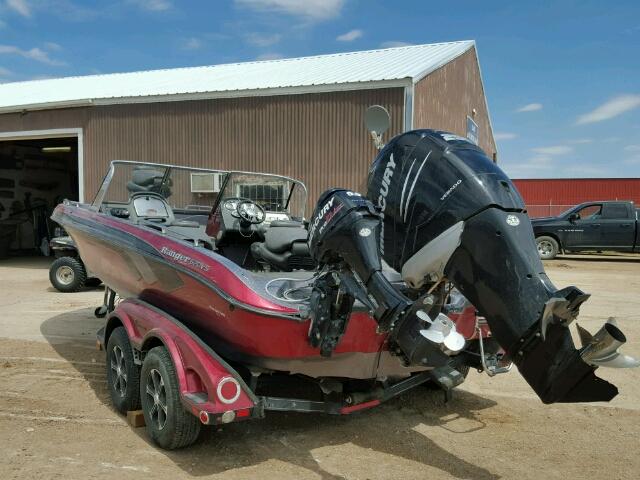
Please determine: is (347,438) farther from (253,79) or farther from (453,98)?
(453,98)

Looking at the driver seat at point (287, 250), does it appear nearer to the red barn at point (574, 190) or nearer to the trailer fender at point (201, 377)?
the trailer fender at point (201, 377)

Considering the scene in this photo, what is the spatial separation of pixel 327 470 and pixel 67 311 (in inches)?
268

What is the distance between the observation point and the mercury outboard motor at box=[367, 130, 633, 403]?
8.94 feet

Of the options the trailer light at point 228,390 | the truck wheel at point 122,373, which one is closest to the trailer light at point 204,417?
the trailer light at point 228,390

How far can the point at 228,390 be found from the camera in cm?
356

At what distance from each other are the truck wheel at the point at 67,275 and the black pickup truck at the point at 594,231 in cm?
1235

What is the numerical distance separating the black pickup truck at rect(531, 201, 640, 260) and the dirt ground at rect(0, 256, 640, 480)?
1228cm

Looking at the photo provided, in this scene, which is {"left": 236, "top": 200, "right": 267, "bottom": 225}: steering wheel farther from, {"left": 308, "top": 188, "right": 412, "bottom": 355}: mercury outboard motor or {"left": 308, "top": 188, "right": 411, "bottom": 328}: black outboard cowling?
{"left": 308, "top": 188, "right": 411, "bottom": 328}: black outboard cowling

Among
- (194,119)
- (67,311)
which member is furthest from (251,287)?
(194,119)

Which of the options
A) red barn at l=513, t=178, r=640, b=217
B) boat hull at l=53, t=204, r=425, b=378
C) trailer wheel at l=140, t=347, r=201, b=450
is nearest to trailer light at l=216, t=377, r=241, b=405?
boat hull at l=53, t=204, r=425, b=378

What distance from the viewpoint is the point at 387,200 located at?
3250 mm

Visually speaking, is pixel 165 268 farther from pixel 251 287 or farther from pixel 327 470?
pixel 327 470

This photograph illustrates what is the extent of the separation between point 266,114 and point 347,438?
1104 cm

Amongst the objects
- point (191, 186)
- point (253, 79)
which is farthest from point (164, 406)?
point (253, 79)
